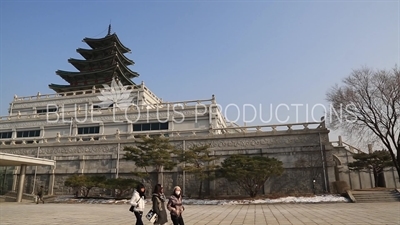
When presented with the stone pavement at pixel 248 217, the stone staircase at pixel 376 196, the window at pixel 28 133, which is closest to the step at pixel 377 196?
the stone staircase at pixel 376 196

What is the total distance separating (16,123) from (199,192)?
23845 millimetres

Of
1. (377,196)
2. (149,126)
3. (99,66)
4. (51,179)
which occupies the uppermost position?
(99,66)

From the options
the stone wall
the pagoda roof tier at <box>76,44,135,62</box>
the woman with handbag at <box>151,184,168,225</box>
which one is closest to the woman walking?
the woman with handbag at <box>151,184,168,225</box>

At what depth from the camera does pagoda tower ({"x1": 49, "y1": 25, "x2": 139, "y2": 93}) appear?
1599 inches

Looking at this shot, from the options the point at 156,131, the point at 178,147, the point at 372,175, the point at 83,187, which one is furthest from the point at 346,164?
the point at 83,187

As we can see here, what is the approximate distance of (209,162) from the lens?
20.4m

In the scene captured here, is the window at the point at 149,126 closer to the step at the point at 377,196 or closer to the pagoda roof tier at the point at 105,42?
the step at the point at 377,196

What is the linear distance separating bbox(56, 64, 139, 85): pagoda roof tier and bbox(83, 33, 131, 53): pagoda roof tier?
17.9 ft

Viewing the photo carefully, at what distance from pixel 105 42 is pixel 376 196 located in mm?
40917

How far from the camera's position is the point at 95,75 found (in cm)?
4100

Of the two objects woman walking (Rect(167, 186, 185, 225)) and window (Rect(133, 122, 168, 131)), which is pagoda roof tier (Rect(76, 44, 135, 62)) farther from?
woman walking (Rect(167, 186, 185, 225))

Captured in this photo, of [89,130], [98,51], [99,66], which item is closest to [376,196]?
[89,130]

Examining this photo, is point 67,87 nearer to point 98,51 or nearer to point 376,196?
point 98,51

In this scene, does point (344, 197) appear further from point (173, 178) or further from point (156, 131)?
point (156, 131)
